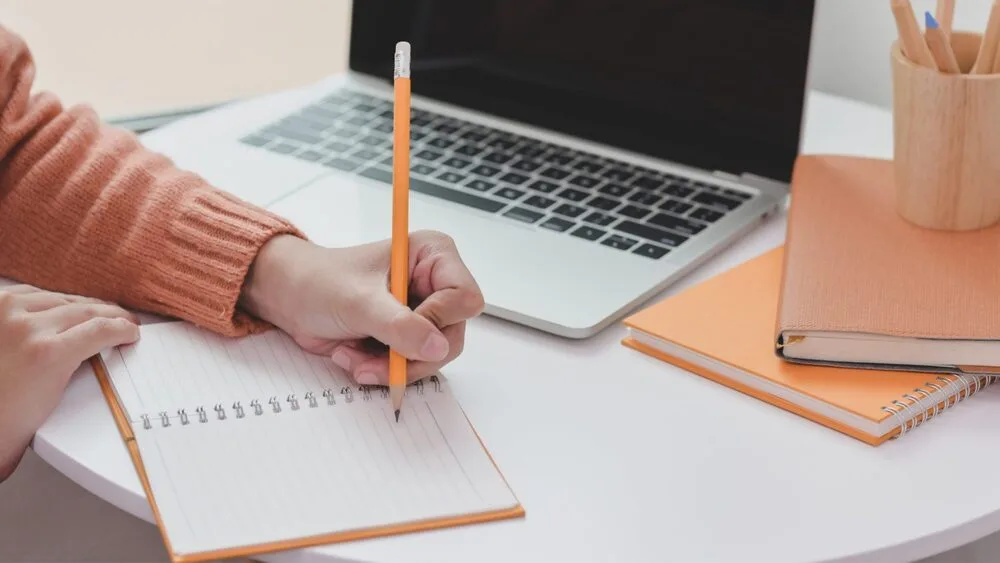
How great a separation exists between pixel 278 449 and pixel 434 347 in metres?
0.11

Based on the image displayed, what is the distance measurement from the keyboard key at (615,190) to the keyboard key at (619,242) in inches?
3.2

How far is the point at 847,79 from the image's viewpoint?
4.09 feet

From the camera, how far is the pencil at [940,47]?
0.79 metres

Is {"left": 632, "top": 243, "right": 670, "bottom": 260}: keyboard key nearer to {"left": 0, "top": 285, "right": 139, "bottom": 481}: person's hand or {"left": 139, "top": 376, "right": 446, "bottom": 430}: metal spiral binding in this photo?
{"left": 139, "top": 376, "right": 446, "bottom": 430}: metal spiral binding

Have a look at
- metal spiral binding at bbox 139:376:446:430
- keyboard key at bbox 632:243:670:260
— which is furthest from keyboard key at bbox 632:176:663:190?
metal spiral binding at bbox 139:376:446:430

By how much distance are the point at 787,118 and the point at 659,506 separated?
46cm

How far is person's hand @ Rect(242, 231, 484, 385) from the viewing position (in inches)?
27.9

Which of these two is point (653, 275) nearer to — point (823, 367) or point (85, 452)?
point (823, 367)

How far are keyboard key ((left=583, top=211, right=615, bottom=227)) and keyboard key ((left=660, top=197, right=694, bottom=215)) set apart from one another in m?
0.05

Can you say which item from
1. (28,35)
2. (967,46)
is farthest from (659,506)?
(28,35)

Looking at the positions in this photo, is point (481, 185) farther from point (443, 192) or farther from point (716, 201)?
point (716, 201)

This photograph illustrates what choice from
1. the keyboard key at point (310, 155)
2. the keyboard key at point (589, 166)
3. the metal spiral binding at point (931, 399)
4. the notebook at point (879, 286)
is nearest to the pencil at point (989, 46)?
the notebook at point (879, 286)

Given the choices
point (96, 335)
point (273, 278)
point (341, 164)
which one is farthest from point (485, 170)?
point (96, 335)

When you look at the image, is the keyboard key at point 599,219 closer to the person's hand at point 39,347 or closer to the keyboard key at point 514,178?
the keyboard key at point 514,178
